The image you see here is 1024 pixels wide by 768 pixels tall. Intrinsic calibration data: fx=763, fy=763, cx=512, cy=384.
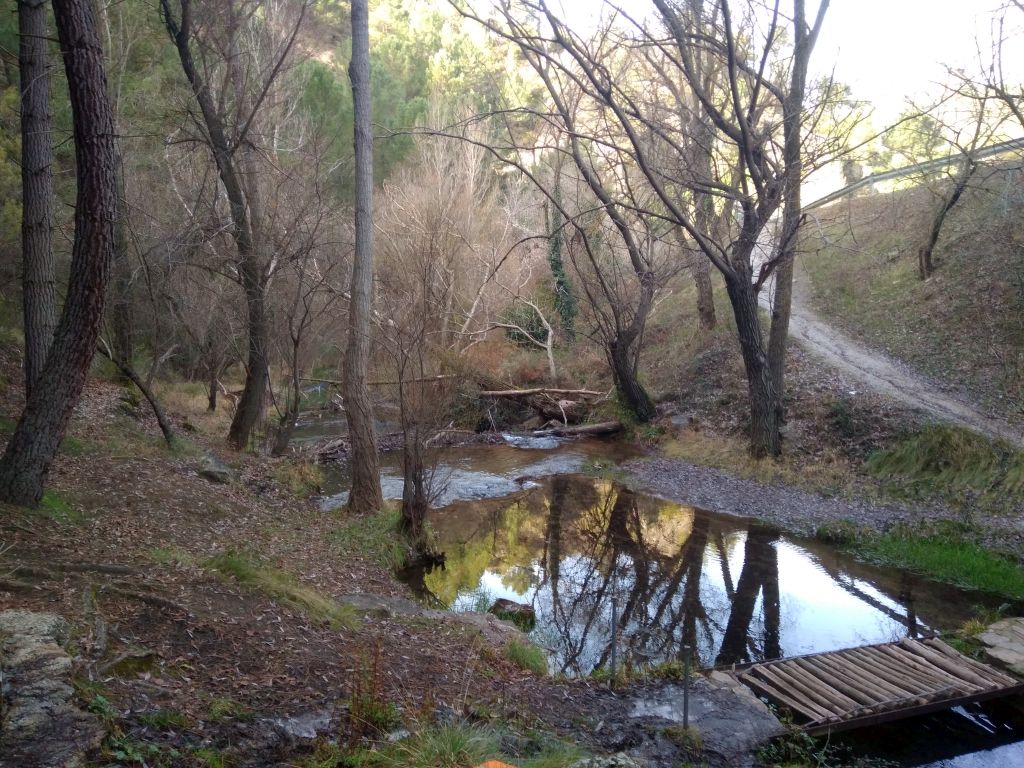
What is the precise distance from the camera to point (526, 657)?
7.39m

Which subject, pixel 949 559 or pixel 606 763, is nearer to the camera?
pixel 606 763

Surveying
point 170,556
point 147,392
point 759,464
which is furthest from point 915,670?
point 147,392

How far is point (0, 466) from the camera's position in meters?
7.05

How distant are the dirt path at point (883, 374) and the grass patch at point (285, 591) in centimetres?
1165

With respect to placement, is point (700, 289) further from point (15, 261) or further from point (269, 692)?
point (269, 692)

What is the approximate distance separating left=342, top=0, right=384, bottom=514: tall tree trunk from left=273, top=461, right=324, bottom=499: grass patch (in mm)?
1581

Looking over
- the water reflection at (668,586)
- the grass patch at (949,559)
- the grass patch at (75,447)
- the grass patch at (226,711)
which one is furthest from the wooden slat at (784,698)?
the grass patch at (75,447)

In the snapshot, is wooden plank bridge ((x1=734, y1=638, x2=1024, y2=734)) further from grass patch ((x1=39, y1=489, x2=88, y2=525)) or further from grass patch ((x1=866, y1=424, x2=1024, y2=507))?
grass patch ((x1=39, y1=489, x2=88, y2=525))

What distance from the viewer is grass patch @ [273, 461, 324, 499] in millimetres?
13164

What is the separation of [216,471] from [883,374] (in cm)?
1480

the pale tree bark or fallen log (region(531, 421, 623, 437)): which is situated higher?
the pale tree bark

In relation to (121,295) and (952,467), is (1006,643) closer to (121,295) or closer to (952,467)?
(952,467)

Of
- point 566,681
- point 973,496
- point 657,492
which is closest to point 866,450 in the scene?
point 973,496

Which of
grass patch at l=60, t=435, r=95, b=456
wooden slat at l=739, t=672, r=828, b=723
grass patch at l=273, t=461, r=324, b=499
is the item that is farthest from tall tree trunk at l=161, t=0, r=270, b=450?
wooden slat at l=739, t=672, r=828, b=723
